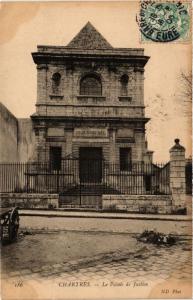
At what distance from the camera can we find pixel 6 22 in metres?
11.2

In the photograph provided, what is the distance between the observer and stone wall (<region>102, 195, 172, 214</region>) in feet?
47.7

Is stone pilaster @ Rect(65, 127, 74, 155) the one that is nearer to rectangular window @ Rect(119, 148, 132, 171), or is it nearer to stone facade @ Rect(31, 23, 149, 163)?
stone facade @ Rect(31, 23, 149, 163)

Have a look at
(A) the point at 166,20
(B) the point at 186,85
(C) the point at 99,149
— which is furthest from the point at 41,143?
(A) the point at 166,20

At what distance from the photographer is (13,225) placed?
10875 millimetres

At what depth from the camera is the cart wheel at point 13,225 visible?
34.6 ft

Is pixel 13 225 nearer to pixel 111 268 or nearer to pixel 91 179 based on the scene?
pixel 111 268

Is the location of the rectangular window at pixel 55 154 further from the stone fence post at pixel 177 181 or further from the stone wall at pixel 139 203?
the stone fence post at pixel 177 181

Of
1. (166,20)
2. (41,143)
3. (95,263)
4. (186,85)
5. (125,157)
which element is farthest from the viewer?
(125,157)

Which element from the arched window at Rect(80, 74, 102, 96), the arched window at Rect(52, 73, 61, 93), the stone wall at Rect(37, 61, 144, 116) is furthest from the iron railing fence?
the arched window at Rect(52, 73, 61, 93)

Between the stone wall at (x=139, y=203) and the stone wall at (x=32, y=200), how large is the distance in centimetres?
194

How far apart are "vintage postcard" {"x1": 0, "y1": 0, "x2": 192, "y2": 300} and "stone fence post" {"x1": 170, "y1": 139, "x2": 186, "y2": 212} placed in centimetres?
4

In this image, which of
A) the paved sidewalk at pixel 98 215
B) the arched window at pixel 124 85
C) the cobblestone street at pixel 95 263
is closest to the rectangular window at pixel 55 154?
the arched window at pixel 124 85

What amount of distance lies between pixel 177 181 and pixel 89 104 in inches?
278

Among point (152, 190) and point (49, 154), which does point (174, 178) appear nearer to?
point (152, 190)
